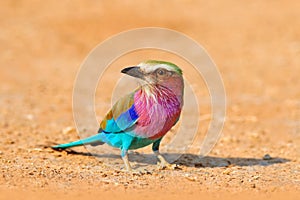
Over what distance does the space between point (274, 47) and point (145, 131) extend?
383 inches

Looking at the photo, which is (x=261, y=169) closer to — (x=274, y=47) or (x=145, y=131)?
(x=145, y=131)

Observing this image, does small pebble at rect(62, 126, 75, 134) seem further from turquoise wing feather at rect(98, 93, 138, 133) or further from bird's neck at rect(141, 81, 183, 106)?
bird's neck at rect(141, 81, 183, 106)

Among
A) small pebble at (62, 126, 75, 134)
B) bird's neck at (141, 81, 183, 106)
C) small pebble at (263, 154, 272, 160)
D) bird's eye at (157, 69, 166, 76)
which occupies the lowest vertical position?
small pebble at (263, 154, 272, 160)

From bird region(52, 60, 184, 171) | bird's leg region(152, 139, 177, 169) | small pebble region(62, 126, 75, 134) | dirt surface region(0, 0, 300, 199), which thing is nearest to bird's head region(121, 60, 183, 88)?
bird region(52, 60, 184, 171)

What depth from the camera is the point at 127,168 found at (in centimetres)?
570

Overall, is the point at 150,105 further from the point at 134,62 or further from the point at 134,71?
the point at 134,62

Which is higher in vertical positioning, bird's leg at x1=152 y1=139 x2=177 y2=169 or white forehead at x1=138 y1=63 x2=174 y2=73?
white forehead at x1=138 y1=63 x2=174 y2=73

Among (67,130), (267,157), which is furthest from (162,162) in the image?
(67,130)

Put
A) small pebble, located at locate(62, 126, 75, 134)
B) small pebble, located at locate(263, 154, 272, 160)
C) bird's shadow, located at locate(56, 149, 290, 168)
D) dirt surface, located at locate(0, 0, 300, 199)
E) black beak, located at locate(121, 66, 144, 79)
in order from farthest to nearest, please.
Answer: small pebble, located at locate(62, 126, 75, 134) < small pebble, located at locate(263, 154, 272, 160) < bird's shadow, located at locate(56, 149, 290, 168) < black beak, located at locate(121, 66, 144, 79) < dirt surface, located at locate(0, 0, 300, 199)

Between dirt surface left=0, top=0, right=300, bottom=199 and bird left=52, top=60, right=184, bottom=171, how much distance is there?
351mm

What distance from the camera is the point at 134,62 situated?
13539 mm

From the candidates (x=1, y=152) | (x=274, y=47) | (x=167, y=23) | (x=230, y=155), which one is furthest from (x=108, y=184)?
(x=167, y=23)

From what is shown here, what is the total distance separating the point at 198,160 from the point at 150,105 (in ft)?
4.43

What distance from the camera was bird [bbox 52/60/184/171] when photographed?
Answer: 5465 mm
